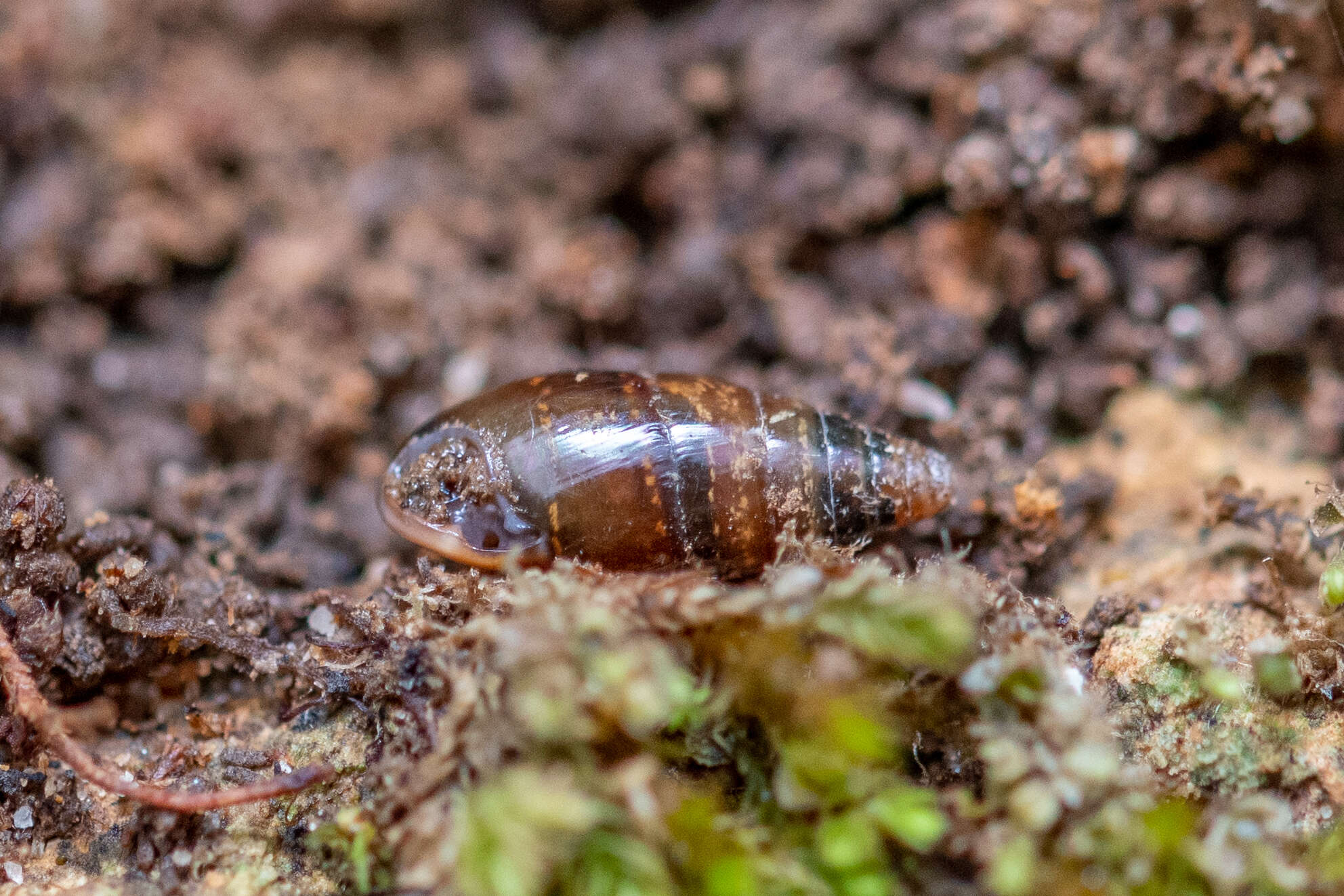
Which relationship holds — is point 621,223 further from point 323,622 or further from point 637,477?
point 323,622

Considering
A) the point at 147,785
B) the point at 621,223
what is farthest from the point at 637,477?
the point at 621,223

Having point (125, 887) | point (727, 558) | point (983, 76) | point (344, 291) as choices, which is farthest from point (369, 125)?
point (125, 887)

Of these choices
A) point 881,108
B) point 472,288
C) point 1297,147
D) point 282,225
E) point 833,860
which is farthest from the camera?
point 282,225

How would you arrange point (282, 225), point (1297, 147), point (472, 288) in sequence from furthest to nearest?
point (282, 225) → point (472, 288) → point (1297, 147)

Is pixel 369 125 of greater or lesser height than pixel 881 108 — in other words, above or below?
below

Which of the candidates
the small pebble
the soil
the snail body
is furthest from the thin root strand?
the snail body

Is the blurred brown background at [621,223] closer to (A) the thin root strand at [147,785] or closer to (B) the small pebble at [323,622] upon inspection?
(B) the small pebble at [323,622]

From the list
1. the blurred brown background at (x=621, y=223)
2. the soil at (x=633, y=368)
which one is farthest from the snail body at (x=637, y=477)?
the blurred brown background at (x=621, y=223)

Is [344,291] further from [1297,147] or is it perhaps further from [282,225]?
[1297,147]

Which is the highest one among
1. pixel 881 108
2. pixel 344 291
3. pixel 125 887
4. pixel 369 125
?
pixel 881 108
